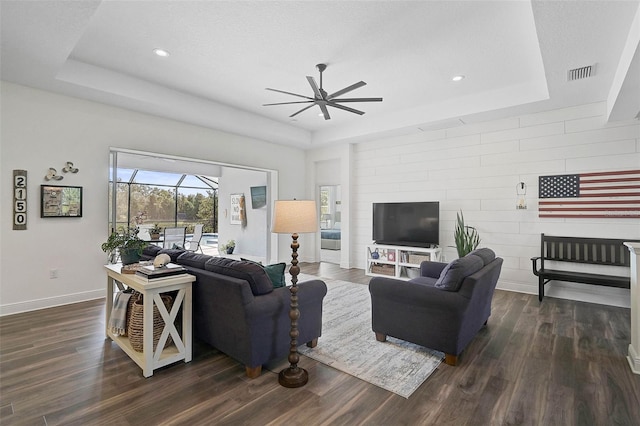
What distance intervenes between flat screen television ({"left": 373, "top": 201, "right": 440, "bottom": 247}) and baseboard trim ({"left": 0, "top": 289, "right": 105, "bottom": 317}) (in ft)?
15.7

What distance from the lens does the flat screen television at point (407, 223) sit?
5.55 m

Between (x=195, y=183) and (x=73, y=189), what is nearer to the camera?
(x=73, y=189)

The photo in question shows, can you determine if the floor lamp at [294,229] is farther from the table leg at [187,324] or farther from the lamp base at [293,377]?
the table leg at [187,324]

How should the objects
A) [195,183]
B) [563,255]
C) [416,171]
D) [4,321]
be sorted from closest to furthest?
1. [4,321]
2. [563,255]
3. [416,171]
4. [195,183]

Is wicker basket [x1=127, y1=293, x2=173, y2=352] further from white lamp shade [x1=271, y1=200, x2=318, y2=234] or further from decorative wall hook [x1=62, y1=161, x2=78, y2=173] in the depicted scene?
decorative wall hook [x1=62, y1=161, x2=78, y2=173]

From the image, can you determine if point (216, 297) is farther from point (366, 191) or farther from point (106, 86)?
point (366, 191)

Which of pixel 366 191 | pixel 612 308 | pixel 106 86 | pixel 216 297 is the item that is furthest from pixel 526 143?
pixel 106 86

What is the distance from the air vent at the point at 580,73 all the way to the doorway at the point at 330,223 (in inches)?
197

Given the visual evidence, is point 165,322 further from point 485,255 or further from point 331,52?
point 331,52

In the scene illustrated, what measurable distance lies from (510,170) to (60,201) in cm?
662

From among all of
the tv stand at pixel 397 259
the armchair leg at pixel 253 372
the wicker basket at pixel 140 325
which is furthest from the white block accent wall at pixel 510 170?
the wicker basket at pixel 140 325

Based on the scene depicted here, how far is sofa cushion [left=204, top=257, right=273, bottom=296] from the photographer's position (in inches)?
93.7

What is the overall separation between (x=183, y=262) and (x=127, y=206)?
7.03m

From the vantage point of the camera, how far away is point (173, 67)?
3.97 meters
